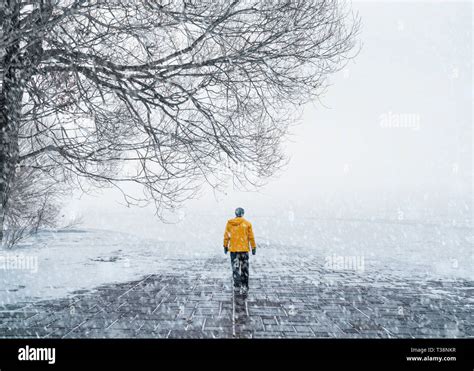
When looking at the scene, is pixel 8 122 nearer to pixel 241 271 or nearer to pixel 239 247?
pixel 239 247

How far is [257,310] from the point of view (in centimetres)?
670

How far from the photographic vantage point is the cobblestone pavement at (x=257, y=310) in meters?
5.62

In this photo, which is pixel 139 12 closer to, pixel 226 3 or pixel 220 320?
pixel 226 3

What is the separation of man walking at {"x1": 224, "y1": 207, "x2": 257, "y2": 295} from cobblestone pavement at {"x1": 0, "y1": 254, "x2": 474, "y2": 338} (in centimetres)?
30

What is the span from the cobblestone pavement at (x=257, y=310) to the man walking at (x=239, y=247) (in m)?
0.30

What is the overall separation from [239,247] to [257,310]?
71.2 inches

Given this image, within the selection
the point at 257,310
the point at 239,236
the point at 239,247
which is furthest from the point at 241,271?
the point at 257,310

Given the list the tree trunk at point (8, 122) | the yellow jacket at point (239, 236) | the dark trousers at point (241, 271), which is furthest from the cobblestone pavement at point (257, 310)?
the tree trunk at point (8, 122)

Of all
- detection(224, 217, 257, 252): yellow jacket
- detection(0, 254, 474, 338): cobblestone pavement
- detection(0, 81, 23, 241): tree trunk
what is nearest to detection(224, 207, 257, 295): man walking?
detection(224, 217, 257, 252): yellow jacket

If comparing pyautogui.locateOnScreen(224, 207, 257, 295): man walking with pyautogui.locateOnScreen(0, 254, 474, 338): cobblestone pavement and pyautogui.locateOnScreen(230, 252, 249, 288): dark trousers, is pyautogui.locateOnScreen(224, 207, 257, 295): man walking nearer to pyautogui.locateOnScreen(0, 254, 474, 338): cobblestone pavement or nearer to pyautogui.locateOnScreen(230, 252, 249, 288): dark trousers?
pyautogui.locateOnScreen(230, 252, 249, 288): dark trousers

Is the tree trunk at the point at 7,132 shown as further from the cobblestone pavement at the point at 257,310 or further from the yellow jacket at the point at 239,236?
the yellow jacket at the point at 239,236

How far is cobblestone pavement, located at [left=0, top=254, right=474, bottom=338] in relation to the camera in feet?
18.4

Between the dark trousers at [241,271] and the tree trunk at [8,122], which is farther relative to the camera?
the dark trousers at [241,271]
